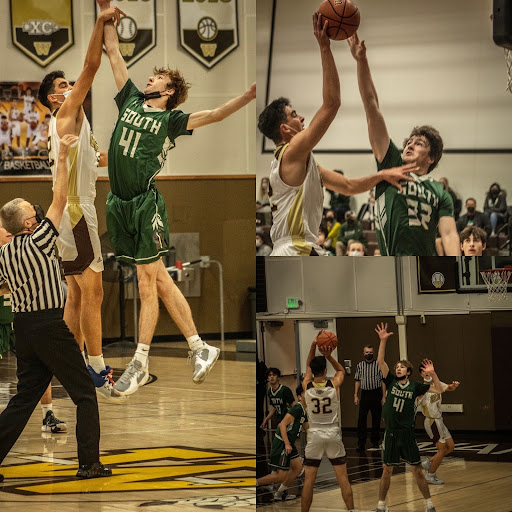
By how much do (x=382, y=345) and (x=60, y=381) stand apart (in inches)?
65.0

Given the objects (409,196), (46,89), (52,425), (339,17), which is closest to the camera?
(339,17)

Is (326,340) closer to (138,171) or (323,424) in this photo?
(323,424)

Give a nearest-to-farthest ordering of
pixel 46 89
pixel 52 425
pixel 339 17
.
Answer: pixel 339 17 < pixel 46 89 < pixel 52 425

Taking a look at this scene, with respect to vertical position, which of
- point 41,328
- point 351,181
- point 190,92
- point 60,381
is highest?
point 190,92

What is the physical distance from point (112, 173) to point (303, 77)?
3.59 feet

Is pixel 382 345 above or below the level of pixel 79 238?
below

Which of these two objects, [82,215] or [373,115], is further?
[82,215]

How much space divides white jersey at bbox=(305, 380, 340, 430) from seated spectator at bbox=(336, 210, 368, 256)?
652 millimetres

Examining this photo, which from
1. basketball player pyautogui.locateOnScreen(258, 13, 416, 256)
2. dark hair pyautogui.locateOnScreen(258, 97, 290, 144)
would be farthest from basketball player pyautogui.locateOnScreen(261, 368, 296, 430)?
dark hair pyautogui.locateOnScreen(258, 97, 290, 144)

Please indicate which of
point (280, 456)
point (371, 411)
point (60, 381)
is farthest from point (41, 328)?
point (371, 411)

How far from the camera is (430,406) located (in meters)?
5.63

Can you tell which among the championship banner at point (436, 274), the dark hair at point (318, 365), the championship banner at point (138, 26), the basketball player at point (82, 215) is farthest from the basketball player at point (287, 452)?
the championship banner at point (138, 26)

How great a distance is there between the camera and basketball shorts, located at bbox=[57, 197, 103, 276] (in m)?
5.84

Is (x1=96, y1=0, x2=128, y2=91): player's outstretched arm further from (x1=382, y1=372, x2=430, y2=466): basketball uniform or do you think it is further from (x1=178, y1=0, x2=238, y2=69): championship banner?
(x1=382, y1=372, x2=430, y2=466): basketball uniform
